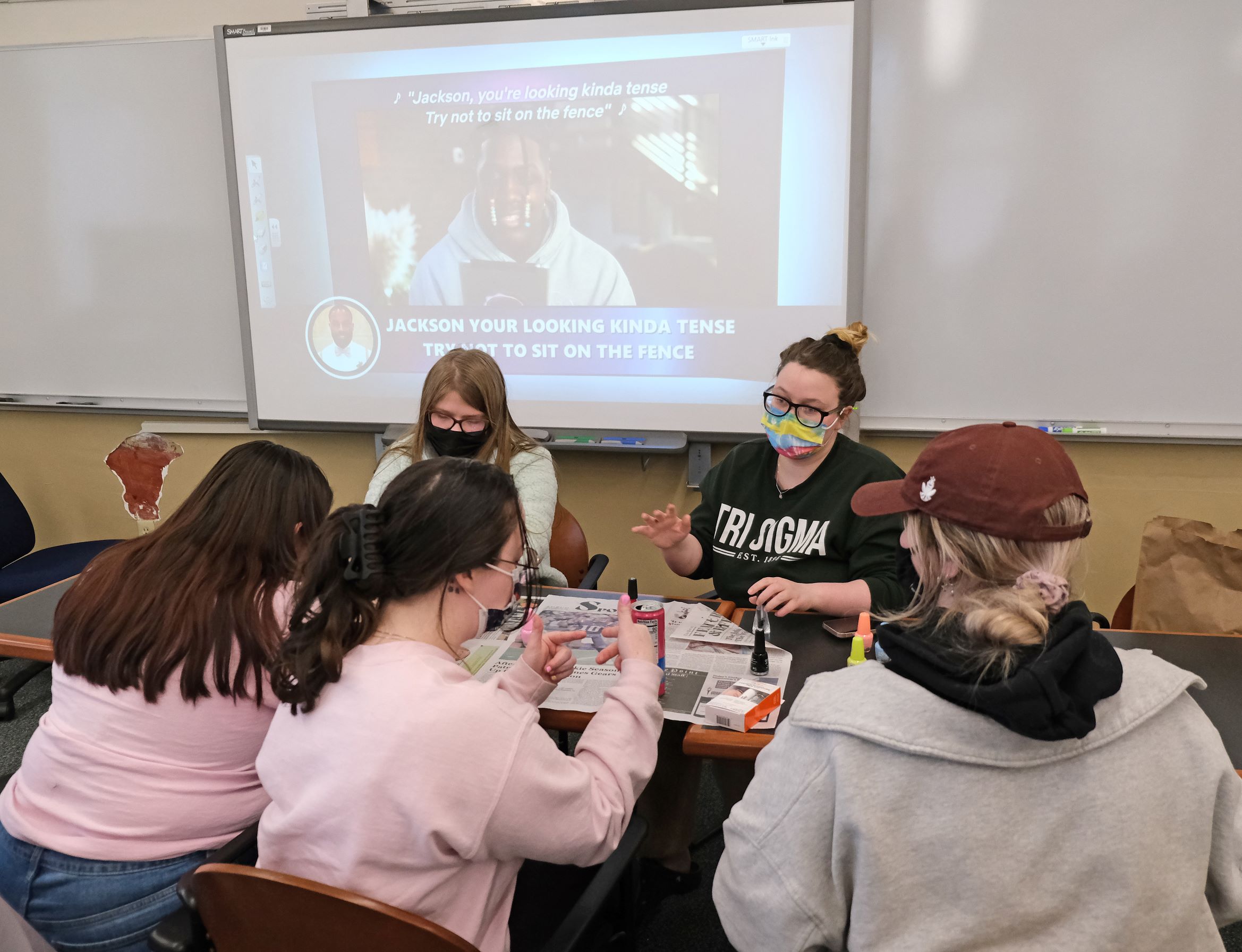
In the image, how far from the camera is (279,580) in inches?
56.7

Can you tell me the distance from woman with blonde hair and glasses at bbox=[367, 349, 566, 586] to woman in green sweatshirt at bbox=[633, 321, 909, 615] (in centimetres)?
42

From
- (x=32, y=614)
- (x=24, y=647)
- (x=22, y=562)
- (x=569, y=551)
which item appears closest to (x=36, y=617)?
(x=32, y=614)

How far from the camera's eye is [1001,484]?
96 centimetres

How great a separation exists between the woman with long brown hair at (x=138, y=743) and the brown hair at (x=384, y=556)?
25 cm

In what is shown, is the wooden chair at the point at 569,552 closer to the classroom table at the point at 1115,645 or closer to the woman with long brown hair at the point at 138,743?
the classroom table at the point at 1115,645

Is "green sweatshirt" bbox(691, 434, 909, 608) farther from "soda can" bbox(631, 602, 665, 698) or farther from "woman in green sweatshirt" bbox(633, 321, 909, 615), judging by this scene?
"soda can" bbox(631, 602, 665, 698)

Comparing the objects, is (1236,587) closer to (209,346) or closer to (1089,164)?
(1089,164)

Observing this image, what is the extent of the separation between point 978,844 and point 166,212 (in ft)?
12.7

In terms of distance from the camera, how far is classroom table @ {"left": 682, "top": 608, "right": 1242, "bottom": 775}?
4.61 ft

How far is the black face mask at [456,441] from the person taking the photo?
2.42 metres

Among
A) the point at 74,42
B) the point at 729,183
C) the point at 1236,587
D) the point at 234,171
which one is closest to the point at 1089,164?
the point at 729,183

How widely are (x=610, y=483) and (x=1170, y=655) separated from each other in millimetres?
2130

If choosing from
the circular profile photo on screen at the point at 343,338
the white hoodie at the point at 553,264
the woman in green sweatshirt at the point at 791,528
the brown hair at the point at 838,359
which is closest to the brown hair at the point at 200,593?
the woman in green sweatshirt at the point at 791,528

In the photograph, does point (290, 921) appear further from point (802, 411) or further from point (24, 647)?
point (802, 411)
